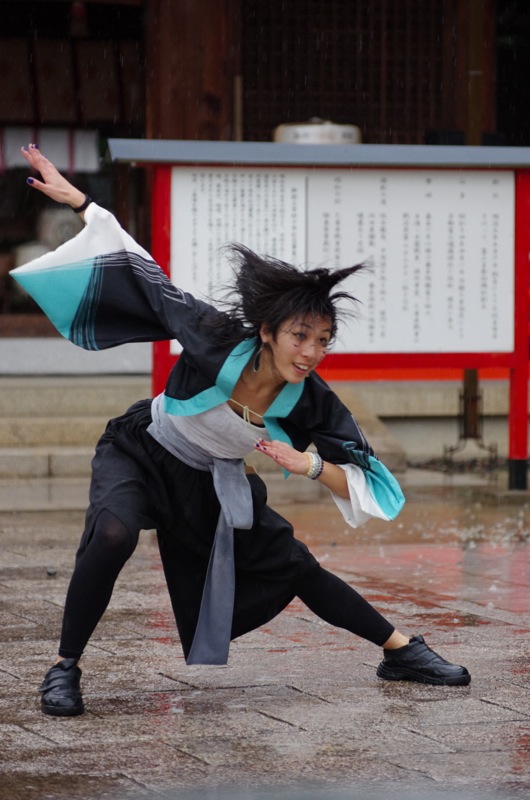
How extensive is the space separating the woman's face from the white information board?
15.3 feet

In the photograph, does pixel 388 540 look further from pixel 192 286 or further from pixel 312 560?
pixel 312 560

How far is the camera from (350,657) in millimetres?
4922

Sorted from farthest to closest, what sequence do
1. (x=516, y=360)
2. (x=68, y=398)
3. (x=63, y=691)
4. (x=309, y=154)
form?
(x=68, y=398) < (x=516, y=360) < (x=309, y=154) < (x=63, y=691)

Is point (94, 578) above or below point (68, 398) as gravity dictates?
below

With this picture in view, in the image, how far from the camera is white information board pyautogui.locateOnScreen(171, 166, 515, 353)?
29.4 ft

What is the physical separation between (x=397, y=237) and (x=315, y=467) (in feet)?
17.5

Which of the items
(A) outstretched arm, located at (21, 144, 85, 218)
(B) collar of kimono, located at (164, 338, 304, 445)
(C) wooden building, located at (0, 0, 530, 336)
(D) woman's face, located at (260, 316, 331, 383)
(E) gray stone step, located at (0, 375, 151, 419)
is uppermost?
(C) wooden building, located at (0, 0, 530, 336)

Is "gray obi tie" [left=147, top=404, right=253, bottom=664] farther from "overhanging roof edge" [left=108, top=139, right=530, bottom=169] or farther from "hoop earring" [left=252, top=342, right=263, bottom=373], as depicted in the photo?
"overhanging roof edge" [left=108, top=139, right=530, bottom=169]

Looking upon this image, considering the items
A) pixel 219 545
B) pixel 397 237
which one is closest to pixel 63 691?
pixel 219 545

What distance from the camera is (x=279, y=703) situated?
4.25 meters

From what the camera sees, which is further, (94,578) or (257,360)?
(257,360)

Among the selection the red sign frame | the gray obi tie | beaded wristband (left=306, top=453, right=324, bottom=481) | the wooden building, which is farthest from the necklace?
the wooden building

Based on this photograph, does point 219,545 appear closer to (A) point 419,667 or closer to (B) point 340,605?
(B) point 340,605

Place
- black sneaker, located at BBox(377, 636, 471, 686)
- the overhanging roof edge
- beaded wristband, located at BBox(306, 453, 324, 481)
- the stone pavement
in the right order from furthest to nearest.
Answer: the overhanging roof edge < black sneaker, located at BBox(377, 636, 471, 686) < beaded wristband, located at BBox(306, 453, 324, 481) < the stone pavement
